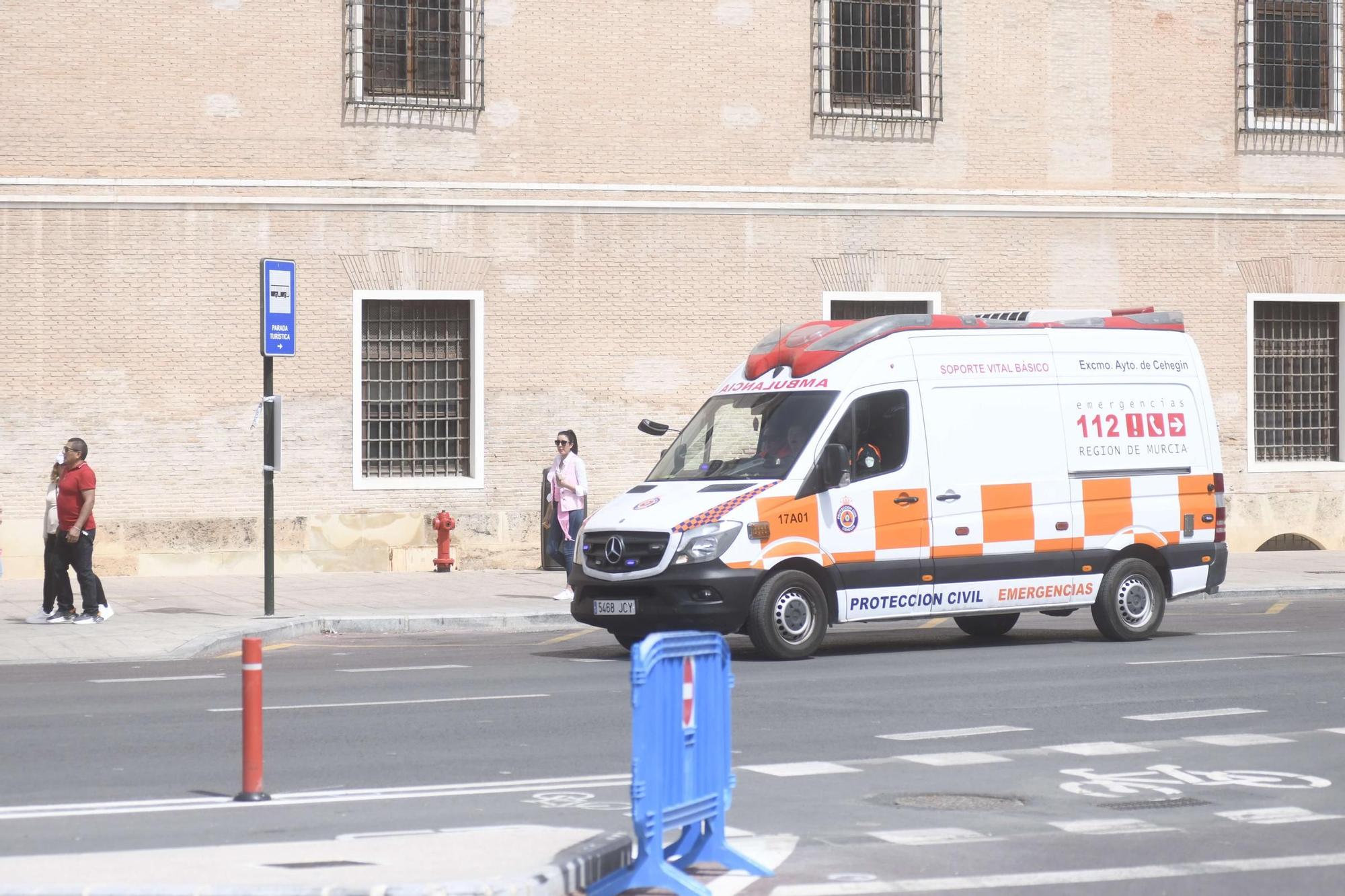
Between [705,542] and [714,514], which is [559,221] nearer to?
[714,514]

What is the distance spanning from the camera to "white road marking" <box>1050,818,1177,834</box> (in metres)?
8.09

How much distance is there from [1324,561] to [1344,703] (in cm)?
1312

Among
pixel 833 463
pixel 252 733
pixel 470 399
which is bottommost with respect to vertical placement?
pixel 252 733

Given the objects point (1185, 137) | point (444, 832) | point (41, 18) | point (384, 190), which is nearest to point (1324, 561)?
point (1185, 137)

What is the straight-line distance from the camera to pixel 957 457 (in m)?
15.3

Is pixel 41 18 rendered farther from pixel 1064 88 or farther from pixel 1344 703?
pixel 1344 703

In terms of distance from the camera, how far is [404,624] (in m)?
18.0

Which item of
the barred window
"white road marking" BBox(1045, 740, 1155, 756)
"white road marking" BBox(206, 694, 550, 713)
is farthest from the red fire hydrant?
"white road marking" BBox(1045, 740, 1155, 756)

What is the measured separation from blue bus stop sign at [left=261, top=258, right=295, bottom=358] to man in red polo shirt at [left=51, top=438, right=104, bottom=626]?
1.97 m

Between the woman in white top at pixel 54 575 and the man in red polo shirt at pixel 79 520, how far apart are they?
0.06m

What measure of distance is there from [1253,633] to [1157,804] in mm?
8709

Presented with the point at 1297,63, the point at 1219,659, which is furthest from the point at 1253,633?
the point at 1297,63

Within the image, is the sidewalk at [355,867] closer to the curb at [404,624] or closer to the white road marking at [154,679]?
the white road marking at [154,679]

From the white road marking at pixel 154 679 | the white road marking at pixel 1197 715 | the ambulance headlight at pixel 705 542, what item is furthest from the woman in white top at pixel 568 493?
the white road marking at pixel 1197 715
